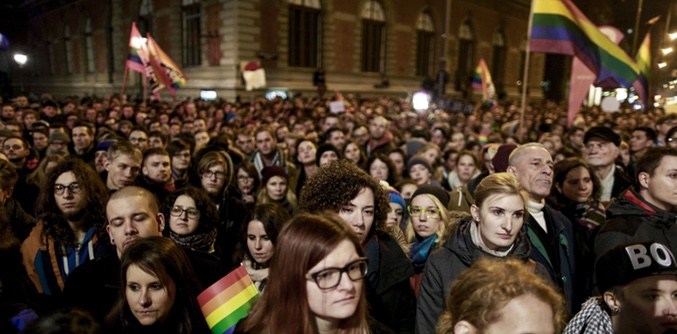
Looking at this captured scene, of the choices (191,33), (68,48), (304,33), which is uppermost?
(68,48)

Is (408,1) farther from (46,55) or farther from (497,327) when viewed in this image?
(46,55)

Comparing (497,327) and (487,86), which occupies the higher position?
(487,86)

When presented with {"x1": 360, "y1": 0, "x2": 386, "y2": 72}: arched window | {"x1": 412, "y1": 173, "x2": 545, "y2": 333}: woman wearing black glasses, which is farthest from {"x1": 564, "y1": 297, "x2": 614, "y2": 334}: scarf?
{"x1": 360, "y1": 0, "x2": 386, "y2": 72}: arched window

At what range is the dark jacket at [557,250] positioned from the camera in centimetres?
311

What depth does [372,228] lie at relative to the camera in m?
2.71

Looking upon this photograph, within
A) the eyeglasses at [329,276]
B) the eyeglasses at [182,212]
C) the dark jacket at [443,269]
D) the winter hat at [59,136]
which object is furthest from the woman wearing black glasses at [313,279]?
the winter hat at [59,136]

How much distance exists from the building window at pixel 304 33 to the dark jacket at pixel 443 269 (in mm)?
22381

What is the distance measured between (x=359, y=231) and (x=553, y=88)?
163 feet

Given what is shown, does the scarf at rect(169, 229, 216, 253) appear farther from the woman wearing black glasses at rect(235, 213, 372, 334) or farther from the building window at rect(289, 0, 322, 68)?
the building window at rect(289, 0, 322, 68)

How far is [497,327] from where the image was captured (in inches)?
60.2

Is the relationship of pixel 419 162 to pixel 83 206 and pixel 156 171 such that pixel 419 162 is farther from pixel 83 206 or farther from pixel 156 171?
pixel 83 206

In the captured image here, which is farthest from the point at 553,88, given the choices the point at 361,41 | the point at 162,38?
the point at 162,38

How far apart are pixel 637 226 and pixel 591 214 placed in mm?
1196

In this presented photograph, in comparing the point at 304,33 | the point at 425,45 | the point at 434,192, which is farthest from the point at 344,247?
the point at 425,45
